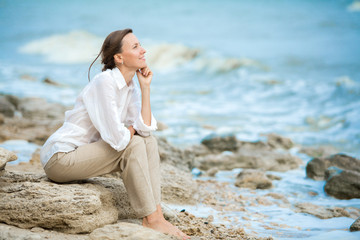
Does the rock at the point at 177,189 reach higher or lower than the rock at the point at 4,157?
lower

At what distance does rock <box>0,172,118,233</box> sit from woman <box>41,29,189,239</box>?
197 millimetres

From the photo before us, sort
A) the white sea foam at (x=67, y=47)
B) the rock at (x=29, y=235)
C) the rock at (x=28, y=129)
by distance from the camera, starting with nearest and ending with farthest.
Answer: the rock at (x=29, y=235), the rock at (x=28, y=129), the white sea foam at (x=67, y=47)

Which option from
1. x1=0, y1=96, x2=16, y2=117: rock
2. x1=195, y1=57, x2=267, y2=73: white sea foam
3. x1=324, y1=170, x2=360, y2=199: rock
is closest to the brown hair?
x1=324, y1=170, x2=360, y2=199: rock

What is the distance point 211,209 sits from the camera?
177 inches

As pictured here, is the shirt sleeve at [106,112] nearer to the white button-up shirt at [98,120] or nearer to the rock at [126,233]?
the white button-up shirt at [98,120]

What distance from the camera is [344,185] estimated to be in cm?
531

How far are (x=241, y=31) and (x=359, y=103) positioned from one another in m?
18.9

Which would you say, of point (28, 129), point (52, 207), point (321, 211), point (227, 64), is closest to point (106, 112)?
point (52, 207)

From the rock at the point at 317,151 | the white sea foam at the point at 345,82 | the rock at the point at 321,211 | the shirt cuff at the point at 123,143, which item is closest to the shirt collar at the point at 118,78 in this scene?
the shirt cuff at the point at 123,143

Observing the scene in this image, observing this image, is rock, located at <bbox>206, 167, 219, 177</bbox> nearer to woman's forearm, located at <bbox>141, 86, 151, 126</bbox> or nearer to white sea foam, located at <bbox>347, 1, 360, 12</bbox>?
woman's forearm, located at <bbox>141, 86, 151, 126</bbox>

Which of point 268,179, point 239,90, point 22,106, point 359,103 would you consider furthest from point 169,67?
point 268,179

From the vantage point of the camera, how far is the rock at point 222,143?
758 cm

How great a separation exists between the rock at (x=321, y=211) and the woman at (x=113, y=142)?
6.23ft

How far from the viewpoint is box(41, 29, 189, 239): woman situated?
3.19 metres
